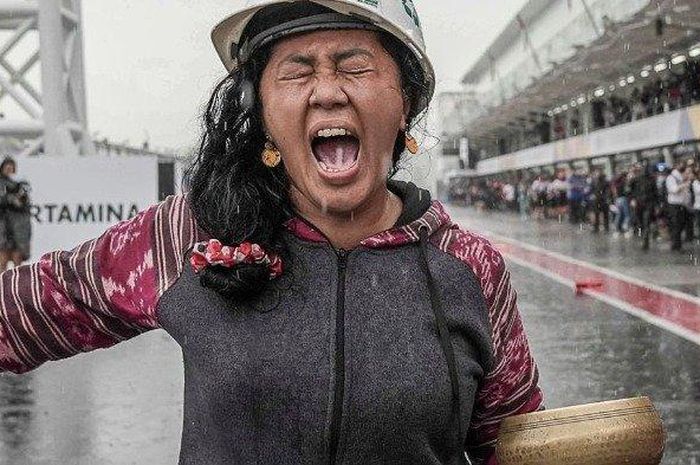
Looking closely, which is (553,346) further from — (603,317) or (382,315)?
(382,315)

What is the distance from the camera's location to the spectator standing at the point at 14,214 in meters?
10.1

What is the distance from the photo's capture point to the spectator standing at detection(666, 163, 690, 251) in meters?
18.9

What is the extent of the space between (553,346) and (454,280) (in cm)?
744

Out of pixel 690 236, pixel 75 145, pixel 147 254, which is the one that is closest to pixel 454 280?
pixel 147 254

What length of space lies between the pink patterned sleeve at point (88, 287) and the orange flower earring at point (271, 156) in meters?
0.17

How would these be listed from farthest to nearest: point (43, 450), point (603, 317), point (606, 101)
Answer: point (606, 101) → point (603, 317) → point (43, 450)

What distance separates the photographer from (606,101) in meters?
39.5

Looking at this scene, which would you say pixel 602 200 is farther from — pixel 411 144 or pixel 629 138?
pixel 411 144

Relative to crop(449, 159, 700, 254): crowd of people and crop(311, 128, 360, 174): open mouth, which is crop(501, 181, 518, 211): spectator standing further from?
crop(311, 128, 360, 174): open mouth

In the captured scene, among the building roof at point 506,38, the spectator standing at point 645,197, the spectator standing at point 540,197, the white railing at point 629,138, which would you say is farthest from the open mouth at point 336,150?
the building roof at point 506,38

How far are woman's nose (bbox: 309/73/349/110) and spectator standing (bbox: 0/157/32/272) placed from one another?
28.9ft

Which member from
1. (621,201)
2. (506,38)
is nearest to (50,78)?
(621,201)

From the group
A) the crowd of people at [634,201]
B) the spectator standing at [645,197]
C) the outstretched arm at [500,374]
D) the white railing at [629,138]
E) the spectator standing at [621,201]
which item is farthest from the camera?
the spectator standing at [621,201]

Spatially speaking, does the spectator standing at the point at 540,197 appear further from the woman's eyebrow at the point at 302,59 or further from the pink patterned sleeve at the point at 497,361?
the woman's eyebrow at the point at 302,59
